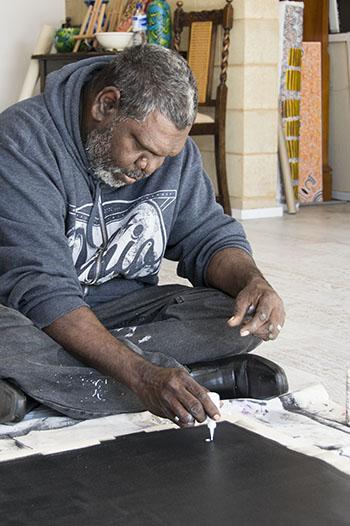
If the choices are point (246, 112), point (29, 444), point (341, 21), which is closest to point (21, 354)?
point (29, 444)

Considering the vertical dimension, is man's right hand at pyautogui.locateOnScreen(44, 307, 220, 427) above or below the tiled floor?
above

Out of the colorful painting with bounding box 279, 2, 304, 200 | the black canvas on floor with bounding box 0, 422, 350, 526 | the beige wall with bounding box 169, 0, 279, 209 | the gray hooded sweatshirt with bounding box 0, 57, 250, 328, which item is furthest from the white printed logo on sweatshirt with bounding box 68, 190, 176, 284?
the colorful painting with bounding box 279, 2, 304, 200

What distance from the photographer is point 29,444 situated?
1.96 m

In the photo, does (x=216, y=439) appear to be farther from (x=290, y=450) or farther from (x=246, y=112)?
(x=246, y=112)

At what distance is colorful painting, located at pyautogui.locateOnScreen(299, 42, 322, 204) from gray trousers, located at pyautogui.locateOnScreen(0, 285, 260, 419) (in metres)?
3.92

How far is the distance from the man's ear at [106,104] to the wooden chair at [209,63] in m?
3.33

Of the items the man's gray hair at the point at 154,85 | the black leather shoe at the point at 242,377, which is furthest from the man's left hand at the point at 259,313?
the man's gray hair at the point at 154,85

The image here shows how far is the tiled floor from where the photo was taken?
2.80 meters

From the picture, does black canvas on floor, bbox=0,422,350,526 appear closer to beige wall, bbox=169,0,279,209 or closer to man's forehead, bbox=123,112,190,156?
man's forehead, bbox=123,112,190,156

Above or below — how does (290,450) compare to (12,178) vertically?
below

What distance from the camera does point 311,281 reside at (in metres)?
3.93

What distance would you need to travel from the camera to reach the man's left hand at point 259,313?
6.72 ft

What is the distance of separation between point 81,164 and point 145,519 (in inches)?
35.7

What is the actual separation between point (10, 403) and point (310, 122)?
444cm
